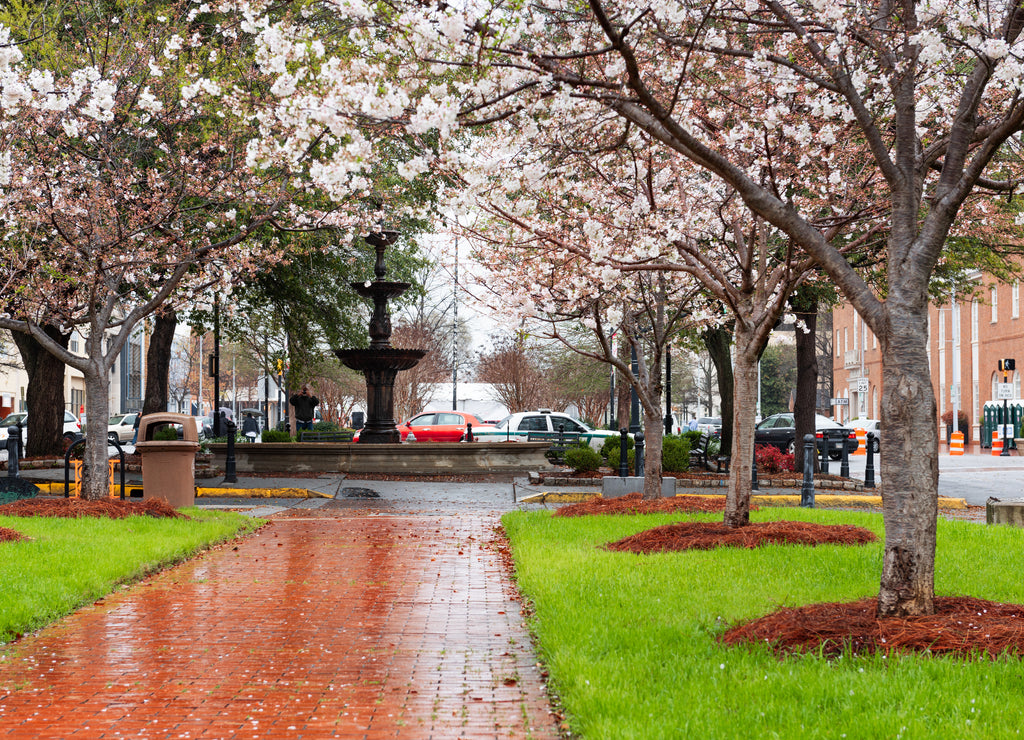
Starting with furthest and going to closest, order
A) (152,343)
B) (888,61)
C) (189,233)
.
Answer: (152,343) < (189,233) < (888,61)

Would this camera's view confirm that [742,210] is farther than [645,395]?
No

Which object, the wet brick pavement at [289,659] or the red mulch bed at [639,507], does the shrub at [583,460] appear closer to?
the red mulch bed at [639,507]

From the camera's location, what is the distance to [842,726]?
448cm

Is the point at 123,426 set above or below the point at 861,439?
A: above

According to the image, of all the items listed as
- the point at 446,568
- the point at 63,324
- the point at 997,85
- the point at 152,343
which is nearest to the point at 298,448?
the point at 152,343

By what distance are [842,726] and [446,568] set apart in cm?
611

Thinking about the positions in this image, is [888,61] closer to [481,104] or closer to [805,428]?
[481,104]

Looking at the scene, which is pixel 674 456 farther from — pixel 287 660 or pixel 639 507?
pixel 287 660

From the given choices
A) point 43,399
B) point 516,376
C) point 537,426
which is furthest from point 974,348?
point 43,399

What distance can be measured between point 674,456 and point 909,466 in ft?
55.0

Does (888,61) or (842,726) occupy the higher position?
(888,61)

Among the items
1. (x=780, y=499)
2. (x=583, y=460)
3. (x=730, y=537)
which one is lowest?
(x=780, y=499)

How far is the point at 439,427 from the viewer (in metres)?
33.6

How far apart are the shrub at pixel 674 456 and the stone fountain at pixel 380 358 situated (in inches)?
243
